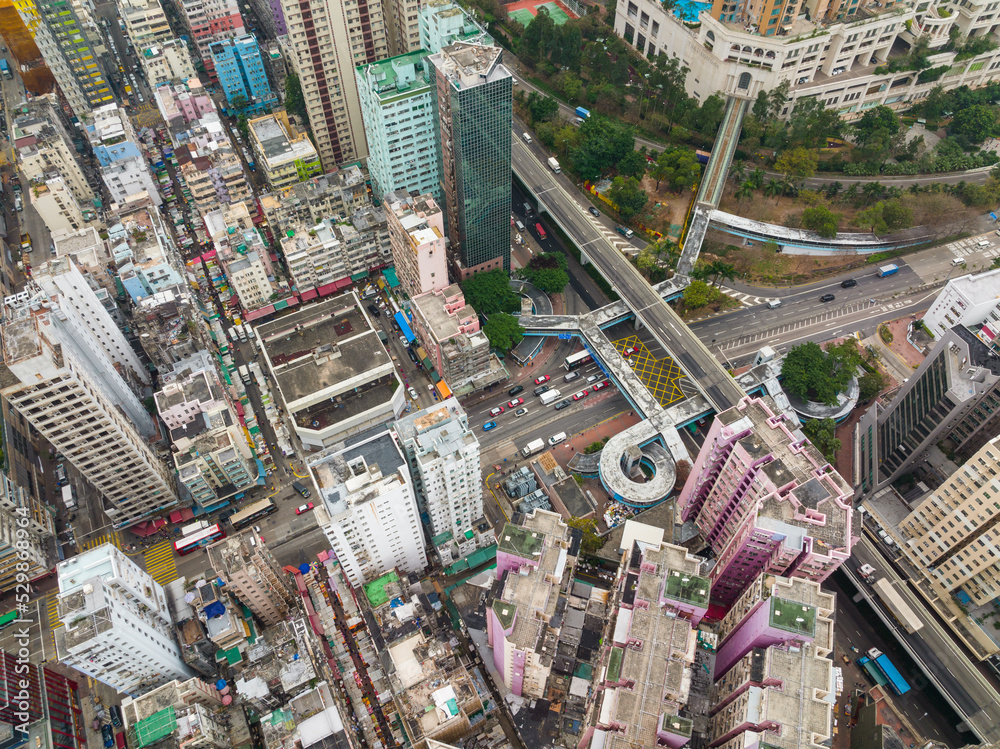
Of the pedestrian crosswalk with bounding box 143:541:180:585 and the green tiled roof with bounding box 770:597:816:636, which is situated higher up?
the green tiled roof with bounding box 770:597:816:636

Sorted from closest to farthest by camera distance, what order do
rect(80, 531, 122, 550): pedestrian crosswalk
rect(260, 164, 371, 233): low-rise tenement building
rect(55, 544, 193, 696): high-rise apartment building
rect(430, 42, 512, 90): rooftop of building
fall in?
rect(55, 544, 193, 696): high-rise apartment building < rect(80, 531, 122, 550): pedestrian crosswalk < rect(430, 42, 512, 90): rooftop of building < rect(260, 164, 371, 233): low-rise tenement building

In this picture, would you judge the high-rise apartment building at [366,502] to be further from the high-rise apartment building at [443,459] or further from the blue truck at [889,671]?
the blue truck at [889,671]

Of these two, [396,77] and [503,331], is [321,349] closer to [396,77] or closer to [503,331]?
[503,331]

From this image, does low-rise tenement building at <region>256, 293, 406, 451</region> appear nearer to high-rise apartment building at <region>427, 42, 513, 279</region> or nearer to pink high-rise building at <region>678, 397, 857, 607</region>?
high-rise apartment building at <region>427, 42, 513, 279</region>

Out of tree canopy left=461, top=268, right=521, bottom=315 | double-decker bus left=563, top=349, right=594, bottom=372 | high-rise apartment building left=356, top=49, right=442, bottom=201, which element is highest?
high-rise apartment building left=356, top=49, right=442, bottom=201

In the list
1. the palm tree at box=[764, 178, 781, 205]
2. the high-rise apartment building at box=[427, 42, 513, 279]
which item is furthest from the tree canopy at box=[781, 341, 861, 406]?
the high-rise apartment building at box=[427, 42, 513, 279]

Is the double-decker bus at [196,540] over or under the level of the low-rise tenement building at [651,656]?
under

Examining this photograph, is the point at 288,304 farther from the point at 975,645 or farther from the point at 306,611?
the point at 975,645

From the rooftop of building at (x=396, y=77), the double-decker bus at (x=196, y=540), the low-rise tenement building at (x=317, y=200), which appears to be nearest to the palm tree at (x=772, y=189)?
the rooftop of building at (x=396, y=77)
